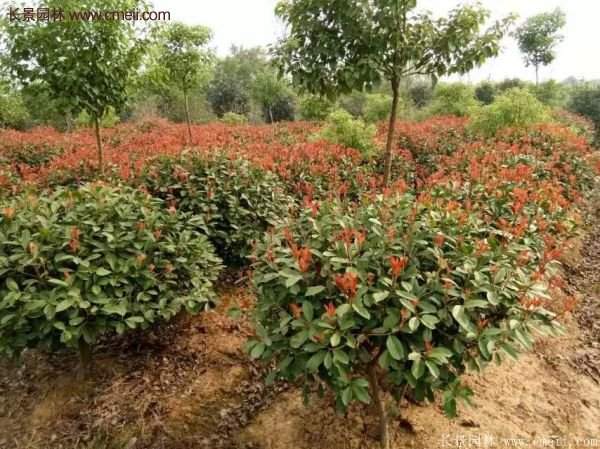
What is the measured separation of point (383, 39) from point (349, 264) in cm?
263

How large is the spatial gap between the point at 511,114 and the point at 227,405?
25.7ft

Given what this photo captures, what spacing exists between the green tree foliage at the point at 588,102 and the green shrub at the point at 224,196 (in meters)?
16.3

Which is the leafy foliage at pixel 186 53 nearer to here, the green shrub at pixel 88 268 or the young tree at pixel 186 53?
the young tree at pixel 186 53

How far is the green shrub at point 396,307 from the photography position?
5.37ft

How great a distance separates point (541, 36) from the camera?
17859 mm

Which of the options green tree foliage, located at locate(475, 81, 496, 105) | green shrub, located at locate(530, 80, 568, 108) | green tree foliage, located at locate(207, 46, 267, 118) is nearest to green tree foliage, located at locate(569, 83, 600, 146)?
green shrub, located at locate(530, 80, 568, 108)

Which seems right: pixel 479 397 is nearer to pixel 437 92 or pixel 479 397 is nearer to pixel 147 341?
pixel 147 341

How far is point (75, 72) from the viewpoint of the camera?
4.07m

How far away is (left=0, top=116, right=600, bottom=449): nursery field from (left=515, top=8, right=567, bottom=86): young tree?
18438 mm

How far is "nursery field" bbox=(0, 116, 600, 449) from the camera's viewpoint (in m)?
1.73

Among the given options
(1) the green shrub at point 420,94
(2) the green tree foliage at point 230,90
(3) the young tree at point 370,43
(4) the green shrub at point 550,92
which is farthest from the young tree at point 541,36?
(3) the young tree at point 370,43

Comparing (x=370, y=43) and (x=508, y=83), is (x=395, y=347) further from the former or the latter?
(x=508, y=83)

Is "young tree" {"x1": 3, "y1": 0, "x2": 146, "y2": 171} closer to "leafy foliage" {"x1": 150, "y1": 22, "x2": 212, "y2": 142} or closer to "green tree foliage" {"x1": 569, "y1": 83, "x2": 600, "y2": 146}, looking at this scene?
"leafy foliage" {"x1": 150, "y1": 22, "x2": 212, "y2": 142}

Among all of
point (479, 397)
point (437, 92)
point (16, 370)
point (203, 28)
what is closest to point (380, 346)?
point (479, 397)
